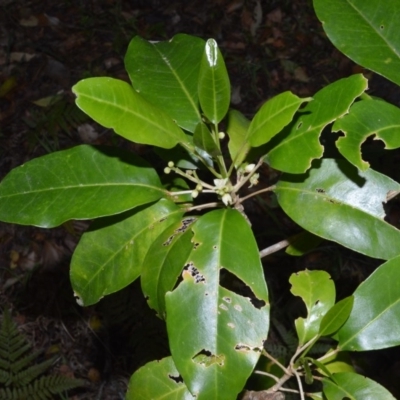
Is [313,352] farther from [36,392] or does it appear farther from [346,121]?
[346,121]

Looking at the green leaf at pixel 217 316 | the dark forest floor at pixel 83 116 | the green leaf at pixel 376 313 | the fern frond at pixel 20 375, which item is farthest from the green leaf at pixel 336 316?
the fern frond at pixel 20 375

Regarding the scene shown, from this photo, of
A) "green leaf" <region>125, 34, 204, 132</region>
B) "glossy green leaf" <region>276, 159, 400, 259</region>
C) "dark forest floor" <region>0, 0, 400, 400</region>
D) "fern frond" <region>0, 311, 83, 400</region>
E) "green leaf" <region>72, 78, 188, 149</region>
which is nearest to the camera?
"green leaf" <region>72, 78, 188, 149</region>

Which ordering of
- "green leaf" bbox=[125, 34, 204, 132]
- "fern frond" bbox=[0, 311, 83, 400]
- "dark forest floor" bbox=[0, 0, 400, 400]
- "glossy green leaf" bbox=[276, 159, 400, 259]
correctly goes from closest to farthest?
"glossy green leaf" bbox=[276, 159, 400, 259]
"green leaf" bbox=[125, 34, 204, 132]
"fern frond" bbox=[0, 311, 83, 400]
"dark forest floor" bbox=[0, 0, 400, 400]

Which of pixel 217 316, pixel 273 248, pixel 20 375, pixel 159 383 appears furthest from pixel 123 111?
pixel 20 375

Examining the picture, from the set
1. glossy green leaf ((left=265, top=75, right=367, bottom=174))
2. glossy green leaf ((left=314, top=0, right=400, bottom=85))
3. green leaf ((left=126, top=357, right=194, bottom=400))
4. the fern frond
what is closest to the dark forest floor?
the fern frond

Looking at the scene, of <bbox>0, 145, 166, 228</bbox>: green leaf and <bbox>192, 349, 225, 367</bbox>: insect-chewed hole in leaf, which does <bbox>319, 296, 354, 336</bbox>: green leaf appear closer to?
<bbox>192, 349, 225, 367</bbox>: insect-chewed hole in leaf

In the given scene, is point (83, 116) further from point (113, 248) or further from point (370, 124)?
point (370, 124)

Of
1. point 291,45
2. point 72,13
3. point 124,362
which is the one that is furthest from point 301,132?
point 72,13

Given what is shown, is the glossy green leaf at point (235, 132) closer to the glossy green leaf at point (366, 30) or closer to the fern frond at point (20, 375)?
the glossy green leaf at point (366, 30)
